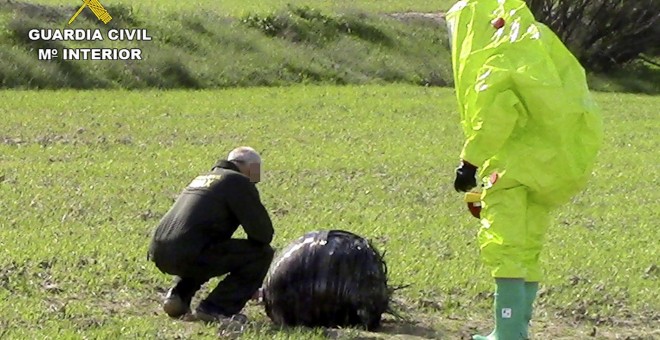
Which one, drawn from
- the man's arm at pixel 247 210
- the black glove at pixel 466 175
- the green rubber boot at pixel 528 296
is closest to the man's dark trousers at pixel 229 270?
the man's arm at pixel 247 210

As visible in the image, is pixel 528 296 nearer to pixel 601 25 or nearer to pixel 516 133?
pixel 516 133

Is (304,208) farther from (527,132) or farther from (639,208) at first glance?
(527,132)

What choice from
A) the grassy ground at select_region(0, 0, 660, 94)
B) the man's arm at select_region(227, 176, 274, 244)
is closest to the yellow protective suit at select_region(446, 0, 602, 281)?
the man's arm at select_region(227, 176, 274, 244)

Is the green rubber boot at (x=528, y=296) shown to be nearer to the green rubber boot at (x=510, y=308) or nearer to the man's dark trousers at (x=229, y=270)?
the green rubber boot at (x=510, y=308)

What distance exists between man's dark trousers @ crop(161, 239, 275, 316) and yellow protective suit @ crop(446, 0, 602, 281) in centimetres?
151

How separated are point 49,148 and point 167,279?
7590mm

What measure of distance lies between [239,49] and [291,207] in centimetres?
1661

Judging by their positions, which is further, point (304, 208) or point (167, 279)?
point (304, 208)

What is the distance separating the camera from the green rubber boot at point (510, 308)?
6734mm

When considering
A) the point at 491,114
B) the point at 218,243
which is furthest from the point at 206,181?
the point at 491,114

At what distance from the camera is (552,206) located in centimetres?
685

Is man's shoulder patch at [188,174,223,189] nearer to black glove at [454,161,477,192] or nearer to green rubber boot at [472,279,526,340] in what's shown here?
black glove at [454,161,477,192]

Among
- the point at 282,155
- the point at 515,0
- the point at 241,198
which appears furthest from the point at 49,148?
the point at 515,0

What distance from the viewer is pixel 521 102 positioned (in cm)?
661
